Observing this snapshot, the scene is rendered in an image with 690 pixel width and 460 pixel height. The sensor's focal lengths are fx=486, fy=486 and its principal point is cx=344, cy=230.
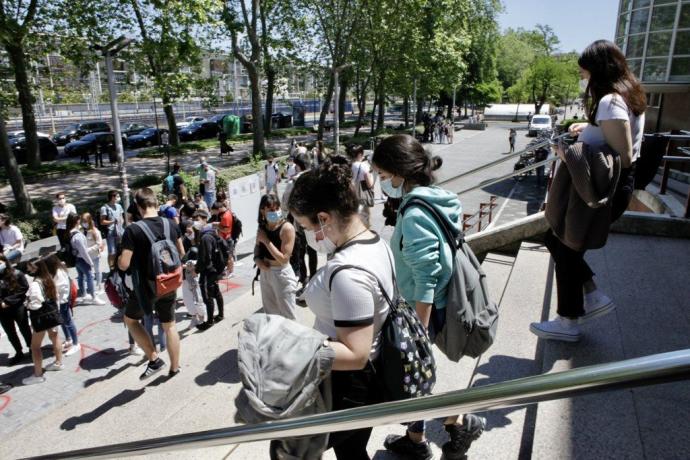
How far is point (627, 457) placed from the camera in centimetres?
242

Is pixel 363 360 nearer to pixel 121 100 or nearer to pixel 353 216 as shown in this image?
pixel 353 216

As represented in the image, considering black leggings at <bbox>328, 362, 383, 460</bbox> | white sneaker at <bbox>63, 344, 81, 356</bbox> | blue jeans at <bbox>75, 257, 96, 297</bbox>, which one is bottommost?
white sneaker at <bbox>63, 344, 81, 356</bbox>

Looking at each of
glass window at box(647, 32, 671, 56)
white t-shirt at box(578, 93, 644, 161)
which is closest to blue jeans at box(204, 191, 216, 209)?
white t-shirt at box(578, 93, 644, 161)

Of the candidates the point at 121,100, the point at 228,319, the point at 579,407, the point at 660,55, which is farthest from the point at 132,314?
the point at 121,100

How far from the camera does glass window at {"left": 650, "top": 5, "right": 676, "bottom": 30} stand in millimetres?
16984

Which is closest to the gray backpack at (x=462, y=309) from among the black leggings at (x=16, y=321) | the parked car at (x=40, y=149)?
the black leggings at (x=16, y=321)

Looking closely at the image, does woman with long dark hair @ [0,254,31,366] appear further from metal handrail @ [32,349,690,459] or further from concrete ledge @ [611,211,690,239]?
concrete ledge @ [611,211,690,239]

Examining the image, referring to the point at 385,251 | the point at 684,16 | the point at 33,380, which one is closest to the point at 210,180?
the point at 33,380

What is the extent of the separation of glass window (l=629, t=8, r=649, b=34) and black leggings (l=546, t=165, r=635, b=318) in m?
19.1

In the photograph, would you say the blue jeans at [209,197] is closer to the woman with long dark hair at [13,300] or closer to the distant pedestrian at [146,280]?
the woman with long dark hair at [13,300]

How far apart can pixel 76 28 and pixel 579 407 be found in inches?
776

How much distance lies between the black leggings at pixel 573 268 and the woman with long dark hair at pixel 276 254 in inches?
95.9

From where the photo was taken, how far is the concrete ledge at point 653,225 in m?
5.48

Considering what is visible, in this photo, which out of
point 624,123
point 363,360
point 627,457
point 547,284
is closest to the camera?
point 363,360
